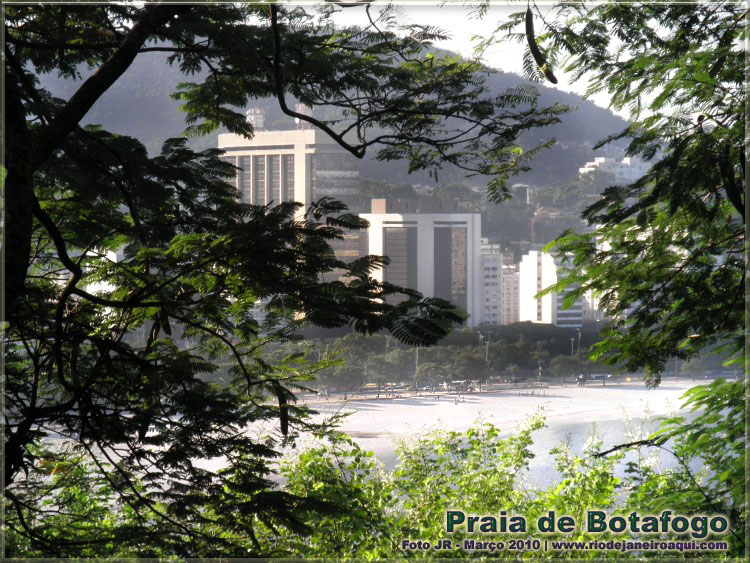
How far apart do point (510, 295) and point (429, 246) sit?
235 centimetres

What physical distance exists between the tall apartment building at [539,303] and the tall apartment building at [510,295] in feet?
0.26

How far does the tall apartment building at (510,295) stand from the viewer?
26.5 ft

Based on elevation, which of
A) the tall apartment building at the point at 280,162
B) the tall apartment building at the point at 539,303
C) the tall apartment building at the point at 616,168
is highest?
the tall apartment building at the point at 616,168

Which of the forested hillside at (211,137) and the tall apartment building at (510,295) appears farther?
the tall apartment building at (510,295)

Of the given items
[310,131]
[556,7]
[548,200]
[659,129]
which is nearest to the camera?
[556,7]

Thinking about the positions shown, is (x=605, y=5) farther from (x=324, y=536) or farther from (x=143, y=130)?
(x=143, y=130)

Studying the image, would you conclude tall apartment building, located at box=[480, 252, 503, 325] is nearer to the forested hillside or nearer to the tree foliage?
the forested hillside

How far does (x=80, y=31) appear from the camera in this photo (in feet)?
5.56

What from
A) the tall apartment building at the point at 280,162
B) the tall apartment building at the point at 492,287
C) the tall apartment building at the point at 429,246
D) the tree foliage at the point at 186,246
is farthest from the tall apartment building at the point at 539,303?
the tree foliage at the point at 186,246

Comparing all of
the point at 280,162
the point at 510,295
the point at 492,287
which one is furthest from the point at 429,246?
the point at 510,295

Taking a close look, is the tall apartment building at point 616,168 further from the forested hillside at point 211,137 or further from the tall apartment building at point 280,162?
the tall apartment building at point 280,162


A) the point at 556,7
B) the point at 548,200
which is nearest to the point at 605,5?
the point at 556,7

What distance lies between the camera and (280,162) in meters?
4.85

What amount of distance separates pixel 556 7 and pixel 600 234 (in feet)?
2.22
